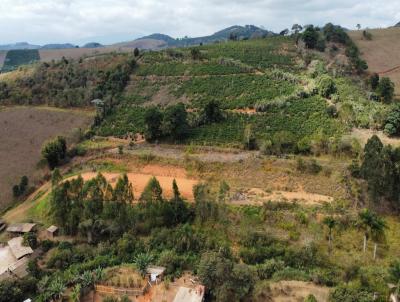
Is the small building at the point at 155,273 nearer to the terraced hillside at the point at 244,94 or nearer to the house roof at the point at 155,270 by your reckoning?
the house roof at the point at 155,270

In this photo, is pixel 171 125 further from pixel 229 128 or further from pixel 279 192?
pixel 279 192

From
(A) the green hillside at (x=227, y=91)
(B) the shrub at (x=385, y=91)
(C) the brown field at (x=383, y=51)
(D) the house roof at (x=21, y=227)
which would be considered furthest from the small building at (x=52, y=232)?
(C) the brown field at (x=383, y=51)

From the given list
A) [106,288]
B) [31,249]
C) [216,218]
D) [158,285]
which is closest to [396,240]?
[216,218]

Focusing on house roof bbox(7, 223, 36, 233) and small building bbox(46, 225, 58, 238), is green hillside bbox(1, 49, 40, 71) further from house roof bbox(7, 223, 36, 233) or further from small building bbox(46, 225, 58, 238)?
small building bbox(46, 225, 58, 238)

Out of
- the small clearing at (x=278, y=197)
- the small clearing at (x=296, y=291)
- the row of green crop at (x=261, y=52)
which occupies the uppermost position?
the row of green crop at (x=261, y=52)

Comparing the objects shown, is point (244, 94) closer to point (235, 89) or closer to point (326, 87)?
point (235, 89)

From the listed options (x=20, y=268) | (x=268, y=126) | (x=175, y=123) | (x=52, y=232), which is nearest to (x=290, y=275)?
(x=20, y=268)
